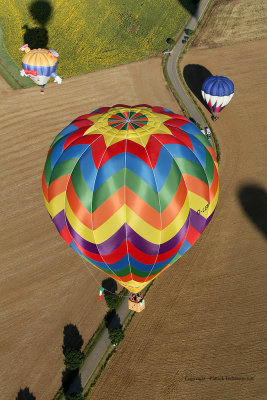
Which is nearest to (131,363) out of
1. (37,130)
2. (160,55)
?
(37,130)

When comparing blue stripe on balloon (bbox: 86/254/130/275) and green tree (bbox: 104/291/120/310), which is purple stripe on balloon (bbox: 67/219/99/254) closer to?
blue stripe on balloon (bbox: 86/254/130/275)

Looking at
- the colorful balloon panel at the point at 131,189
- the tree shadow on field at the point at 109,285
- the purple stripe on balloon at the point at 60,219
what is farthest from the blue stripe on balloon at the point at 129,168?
the tree shadow on field at the point at 109,285

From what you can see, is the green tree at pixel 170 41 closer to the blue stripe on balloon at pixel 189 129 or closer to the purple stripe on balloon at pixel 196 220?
the blue stripe on balloon at pixel 189 129

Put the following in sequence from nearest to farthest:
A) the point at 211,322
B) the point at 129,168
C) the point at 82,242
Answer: the point at 129,168 < the point at 82,242 < the point at 211,322

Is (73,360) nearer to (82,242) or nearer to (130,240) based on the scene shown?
(82,242)

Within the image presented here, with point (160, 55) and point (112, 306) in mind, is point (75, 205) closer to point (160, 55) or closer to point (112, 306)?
point (112, 306)

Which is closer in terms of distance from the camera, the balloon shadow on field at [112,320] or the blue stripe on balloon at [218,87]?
the balloon shadow on field at [112,320]

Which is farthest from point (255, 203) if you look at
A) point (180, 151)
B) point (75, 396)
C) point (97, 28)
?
point (97, 28)
